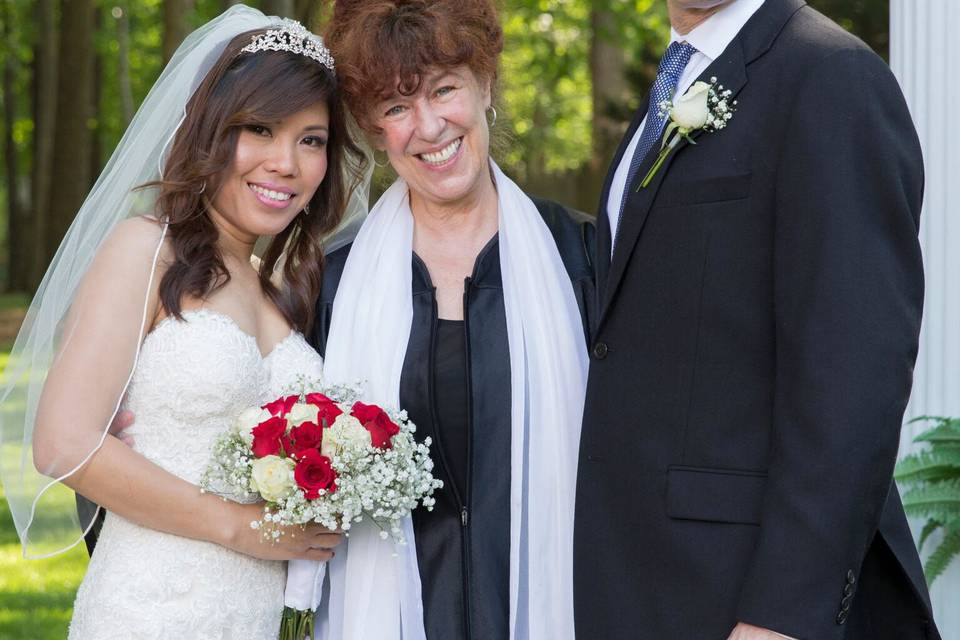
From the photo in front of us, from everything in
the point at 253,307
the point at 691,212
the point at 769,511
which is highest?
the point at 691,212

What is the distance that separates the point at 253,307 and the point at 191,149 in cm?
52

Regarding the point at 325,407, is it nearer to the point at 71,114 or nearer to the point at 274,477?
the point at 274,477

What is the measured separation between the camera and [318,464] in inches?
115

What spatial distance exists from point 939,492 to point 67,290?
2.86 metres

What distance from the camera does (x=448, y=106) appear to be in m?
3.61

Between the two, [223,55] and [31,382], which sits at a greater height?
[223,55]

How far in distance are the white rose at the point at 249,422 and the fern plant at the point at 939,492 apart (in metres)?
2.12

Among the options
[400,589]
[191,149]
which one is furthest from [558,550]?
[191,149]

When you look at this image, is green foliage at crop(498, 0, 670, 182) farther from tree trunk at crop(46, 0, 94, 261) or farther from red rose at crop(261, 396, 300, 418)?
tree trunk at crop(46, 0, 94, 261)

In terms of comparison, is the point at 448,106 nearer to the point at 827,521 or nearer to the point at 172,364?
the point at 172,364

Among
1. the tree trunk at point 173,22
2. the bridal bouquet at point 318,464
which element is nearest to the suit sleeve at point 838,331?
the bridal bouquet at point 318,464

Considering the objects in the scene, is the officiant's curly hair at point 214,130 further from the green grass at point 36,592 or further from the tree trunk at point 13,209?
the tree trunk at point 13,209

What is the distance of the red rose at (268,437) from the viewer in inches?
116

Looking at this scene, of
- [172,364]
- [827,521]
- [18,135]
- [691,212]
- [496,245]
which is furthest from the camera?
[18,135]
